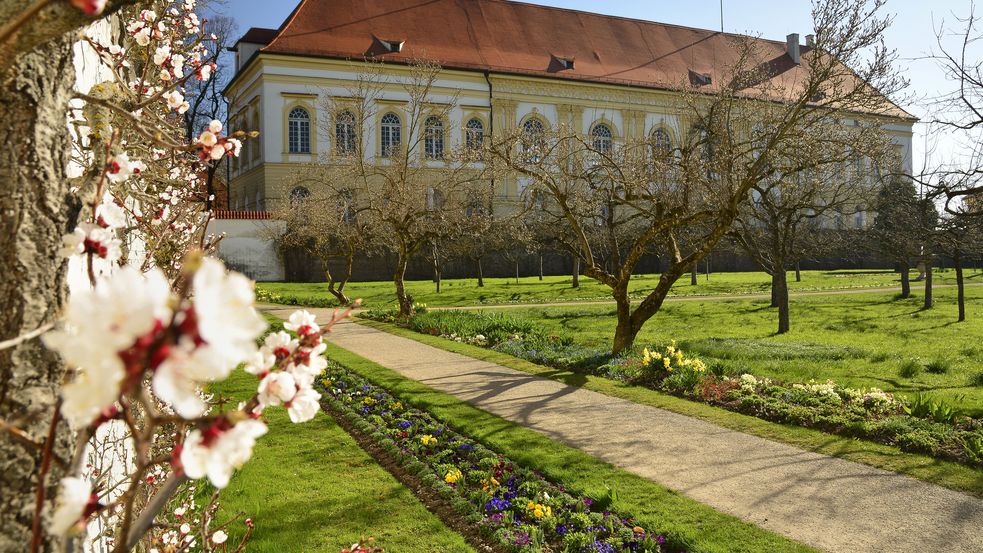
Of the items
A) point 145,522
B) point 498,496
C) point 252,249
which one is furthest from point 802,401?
point 252,249

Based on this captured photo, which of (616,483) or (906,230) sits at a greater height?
(906,230)

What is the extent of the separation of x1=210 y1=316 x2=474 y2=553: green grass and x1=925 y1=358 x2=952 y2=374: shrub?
8972 mm

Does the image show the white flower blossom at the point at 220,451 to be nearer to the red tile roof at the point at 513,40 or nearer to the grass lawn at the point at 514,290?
the grass lawn at the point at 514,290

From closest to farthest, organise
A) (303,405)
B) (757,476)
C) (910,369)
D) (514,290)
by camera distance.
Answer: (303,405) → (757,476) → (910,369) → (514,290)

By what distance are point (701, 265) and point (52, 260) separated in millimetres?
43031

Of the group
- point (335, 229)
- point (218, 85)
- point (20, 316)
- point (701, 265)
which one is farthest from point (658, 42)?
point (20, 316)

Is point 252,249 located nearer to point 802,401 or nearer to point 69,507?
point 802,401

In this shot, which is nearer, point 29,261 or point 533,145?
point 29,261

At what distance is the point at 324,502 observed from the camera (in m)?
5.59

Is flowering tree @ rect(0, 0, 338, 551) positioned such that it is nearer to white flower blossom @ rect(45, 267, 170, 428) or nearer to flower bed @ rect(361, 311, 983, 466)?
white flower blossom @ rect(45, 267, 170, 428)

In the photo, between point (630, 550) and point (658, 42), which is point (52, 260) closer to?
point (630, 550)

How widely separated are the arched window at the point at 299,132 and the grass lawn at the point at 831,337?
78.5ft

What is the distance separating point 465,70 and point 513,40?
5.27 meters

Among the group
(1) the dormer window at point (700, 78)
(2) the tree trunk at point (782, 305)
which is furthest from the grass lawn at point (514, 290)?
(1) the dormer window at point (700, 78)
